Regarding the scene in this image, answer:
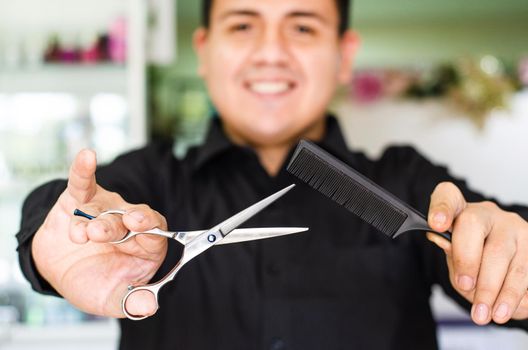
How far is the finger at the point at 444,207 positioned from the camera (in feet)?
1.71

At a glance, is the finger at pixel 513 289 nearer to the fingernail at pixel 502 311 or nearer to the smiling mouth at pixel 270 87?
the fingernail at pixel 502 311

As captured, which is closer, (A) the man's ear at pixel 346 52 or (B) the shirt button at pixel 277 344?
(B) the shirt button at pixel 277 344

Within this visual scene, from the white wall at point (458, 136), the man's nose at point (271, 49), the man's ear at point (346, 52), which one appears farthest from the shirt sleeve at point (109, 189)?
the white wall at point (458, 136)

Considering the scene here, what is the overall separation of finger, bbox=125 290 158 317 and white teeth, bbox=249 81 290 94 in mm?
497

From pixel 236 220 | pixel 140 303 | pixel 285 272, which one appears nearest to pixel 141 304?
pixel 140 303

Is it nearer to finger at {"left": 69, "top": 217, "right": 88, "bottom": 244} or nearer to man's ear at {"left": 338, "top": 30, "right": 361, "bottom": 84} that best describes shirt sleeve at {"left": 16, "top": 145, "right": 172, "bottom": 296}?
finger at {"left": 69, "top": 217, "right": 88, "bottom": 244}

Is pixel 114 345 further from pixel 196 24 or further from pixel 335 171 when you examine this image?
pixel 196 24

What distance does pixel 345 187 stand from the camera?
552 millimetres

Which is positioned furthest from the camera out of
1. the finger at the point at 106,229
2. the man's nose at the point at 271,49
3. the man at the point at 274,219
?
the man's nose at the point at 271,49

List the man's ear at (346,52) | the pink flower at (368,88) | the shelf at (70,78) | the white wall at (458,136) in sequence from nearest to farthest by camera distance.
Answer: the man's ear at (346,52)
the shelf at (70,78)
the white wall at (458,136)
the pink flower at (368,88)

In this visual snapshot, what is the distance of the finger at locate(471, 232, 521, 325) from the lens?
53cm

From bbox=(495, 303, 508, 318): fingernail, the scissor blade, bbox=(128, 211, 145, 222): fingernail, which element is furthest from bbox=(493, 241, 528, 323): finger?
bbox=(128, 211, 145, 222): fingernail

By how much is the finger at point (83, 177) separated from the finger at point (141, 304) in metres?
0.10

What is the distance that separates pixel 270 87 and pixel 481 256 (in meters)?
0.48
